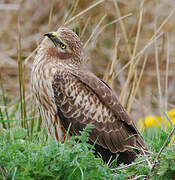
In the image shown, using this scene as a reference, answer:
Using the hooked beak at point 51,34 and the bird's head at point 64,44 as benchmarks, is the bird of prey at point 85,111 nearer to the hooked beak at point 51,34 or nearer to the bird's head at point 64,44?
the hooked beak at point 51,34

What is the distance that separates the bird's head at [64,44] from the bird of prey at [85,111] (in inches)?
4.4

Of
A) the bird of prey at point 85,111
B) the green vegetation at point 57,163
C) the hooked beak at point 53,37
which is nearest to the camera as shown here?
the green vegetation at point 57,163

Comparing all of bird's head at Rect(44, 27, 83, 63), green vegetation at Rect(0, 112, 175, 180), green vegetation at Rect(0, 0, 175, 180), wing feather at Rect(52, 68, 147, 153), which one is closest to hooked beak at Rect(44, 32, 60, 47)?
bird's head at Rect(44, 27, 83, 63)

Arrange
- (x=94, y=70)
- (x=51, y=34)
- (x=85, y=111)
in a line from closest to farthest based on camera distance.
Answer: (x=85, y=111) < (x=51, y=34) < (x=94, y=70)

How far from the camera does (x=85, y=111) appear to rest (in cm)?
498

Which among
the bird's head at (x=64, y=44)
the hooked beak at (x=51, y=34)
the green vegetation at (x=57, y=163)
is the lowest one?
the green vegetation at (x=57, y=163)

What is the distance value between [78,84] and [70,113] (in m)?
0.31

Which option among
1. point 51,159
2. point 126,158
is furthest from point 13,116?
point 51,159

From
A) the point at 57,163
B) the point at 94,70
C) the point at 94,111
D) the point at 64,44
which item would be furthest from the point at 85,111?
the point at 94,70

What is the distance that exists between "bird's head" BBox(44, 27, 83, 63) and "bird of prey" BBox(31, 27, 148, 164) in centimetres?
11

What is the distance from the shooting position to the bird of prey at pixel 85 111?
4.87 m

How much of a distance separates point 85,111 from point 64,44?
80 centimetres

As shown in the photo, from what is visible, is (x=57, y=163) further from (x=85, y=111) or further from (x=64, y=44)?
(x=64, y=44)

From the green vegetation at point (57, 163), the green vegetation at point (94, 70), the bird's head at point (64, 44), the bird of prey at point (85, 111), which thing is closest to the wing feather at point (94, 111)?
the bird of prey at point (85, 111)
